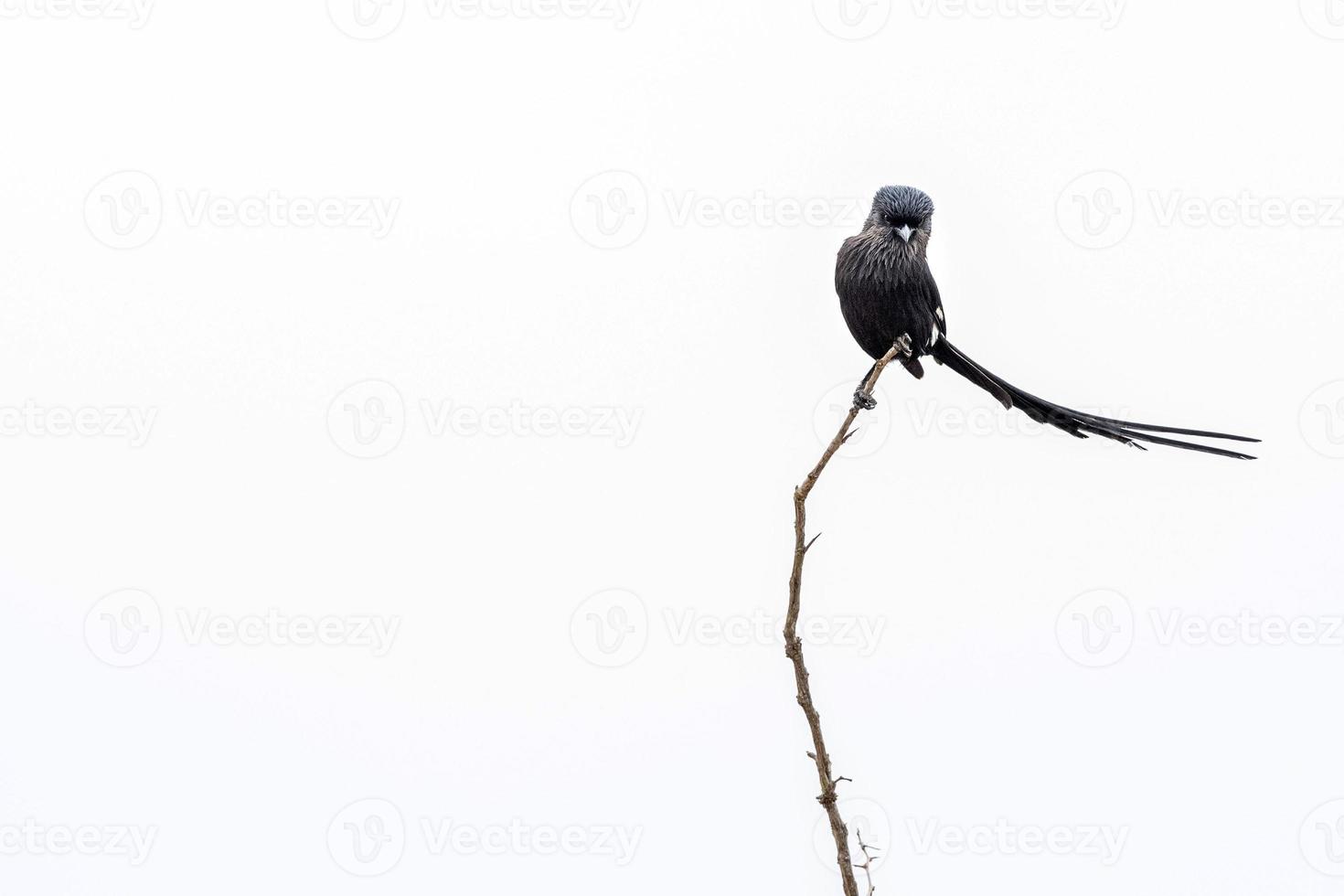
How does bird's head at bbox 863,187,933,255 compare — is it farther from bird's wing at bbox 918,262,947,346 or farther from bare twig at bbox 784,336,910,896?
bare twig at bbox 784,336,910,896

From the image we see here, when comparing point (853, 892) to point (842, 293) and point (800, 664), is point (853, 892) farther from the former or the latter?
point (842, 293)

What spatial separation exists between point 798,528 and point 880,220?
1.60 meters

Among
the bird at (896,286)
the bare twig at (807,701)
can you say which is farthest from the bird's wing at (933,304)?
the bare twig at (807,701)

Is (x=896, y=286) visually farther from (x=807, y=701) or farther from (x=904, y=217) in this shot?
(x=807, y=701)

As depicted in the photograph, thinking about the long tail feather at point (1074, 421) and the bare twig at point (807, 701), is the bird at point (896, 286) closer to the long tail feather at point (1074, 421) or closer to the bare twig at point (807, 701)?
the long tail feather at point (1074, 421)

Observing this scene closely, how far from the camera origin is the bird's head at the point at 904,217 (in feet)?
10.7

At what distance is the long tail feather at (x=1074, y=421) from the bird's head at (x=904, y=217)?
36 centimetres

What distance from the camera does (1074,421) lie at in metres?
2.65

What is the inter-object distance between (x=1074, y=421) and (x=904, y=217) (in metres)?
0.86

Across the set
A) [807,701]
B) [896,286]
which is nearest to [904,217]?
[896,286]

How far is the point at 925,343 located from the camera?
3.21 meters

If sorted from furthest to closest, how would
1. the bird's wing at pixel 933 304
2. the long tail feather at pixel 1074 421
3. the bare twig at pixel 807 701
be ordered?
the bird's wing at pixel 933 304, the long tail feather at pixel 1074 421, the bare twig at pixel 807 701

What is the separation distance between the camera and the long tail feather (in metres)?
2.40

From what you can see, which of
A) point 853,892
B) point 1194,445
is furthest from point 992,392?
point 853,892
